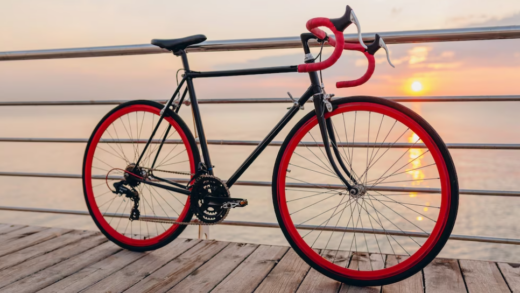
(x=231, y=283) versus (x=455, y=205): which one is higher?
(x=455, y=205)

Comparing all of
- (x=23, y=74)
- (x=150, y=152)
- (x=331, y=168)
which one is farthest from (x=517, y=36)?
(x=23, y=74)

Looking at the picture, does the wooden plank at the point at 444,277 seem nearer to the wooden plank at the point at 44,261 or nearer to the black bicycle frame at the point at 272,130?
the black bicycle frame at the point at 272,130

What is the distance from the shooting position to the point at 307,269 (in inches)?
73.1

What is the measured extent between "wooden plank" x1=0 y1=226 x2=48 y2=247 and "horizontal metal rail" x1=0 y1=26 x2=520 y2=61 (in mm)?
921

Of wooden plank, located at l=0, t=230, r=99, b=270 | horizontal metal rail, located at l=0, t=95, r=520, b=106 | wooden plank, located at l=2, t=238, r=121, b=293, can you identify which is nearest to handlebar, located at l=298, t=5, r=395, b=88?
horizontal metal rail, located at l=0, t=95, r=520, b=106

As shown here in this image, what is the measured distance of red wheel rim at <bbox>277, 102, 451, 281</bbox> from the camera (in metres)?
1.57

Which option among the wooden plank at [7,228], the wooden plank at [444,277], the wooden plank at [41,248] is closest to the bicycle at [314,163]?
the wooden plank at [444,277]

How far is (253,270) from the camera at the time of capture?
1.85 m

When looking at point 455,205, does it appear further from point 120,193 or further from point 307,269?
point 120,193

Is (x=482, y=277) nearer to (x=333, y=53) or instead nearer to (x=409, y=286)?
(x=409, y=286)

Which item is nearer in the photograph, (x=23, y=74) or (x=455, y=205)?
(x=455, y=205)

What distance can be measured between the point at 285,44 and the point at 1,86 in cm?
159

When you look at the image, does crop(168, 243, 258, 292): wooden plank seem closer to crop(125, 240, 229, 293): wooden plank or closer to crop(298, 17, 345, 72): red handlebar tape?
crop(125, 240, 229, 293): wooden plank

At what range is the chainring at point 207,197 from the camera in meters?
1.86
